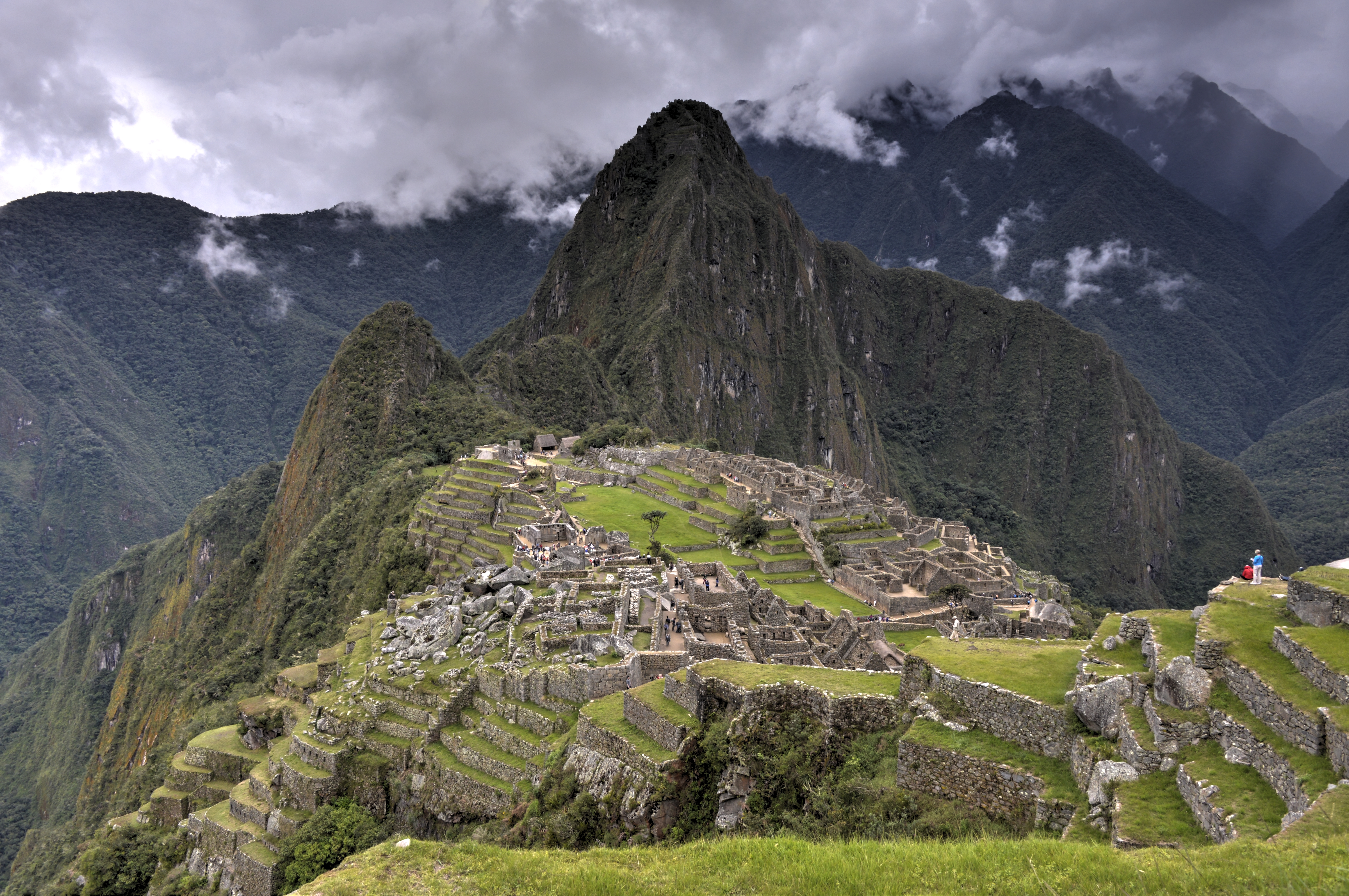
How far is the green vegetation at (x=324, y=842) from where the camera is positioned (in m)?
18.2

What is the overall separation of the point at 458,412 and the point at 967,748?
93.7 meters

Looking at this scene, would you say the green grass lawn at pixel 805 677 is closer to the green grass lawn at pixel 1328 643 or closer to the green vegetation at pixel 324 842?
the green grass lawn at pixel 1328 643

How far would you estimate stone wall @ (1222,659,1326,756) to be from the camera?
827 centimetres

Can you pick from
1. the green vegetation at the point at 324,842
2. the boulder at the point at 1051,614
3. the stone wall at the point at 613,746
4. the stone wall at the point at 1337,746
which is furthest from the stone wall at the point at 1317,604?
the boulder at the point at 1051,614

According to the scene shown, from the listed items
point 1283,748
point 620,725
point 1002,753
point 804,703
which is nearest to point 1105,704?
point 1002,753

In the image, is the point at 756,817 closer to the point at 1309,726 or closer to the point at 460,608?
the point at 1309,726

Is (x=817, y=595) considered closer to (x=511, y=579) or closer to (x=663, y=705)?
(x=511, y=579)

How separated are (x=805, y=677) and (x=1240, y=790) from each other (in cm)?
733

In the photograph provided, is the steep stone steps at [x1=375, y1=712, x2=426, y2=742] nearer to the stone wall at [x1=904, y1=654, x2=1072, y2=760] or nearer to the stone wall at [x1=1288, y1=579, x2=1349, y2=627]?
the stone wall at [x1=904, y1=654, x2=1072, y2=760]

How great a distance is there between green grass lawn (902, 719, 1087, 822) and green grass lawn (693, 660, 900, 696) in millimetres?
1695

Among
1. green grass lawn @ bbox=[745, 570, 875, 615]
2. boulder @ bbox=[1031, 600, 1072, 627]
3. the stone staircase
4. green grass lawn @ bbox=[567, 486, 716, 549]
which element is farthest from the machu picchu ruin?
green grass lawn @ bbox=[567, 486, 716, 549]

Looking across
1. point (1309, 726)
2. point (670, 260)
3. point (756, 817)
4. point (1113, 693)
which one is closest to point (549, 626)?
point (756, 817)

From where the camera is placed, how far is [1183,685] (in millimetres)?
9984

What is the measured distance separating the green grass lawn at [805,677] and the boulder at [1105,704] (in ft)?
10.5
